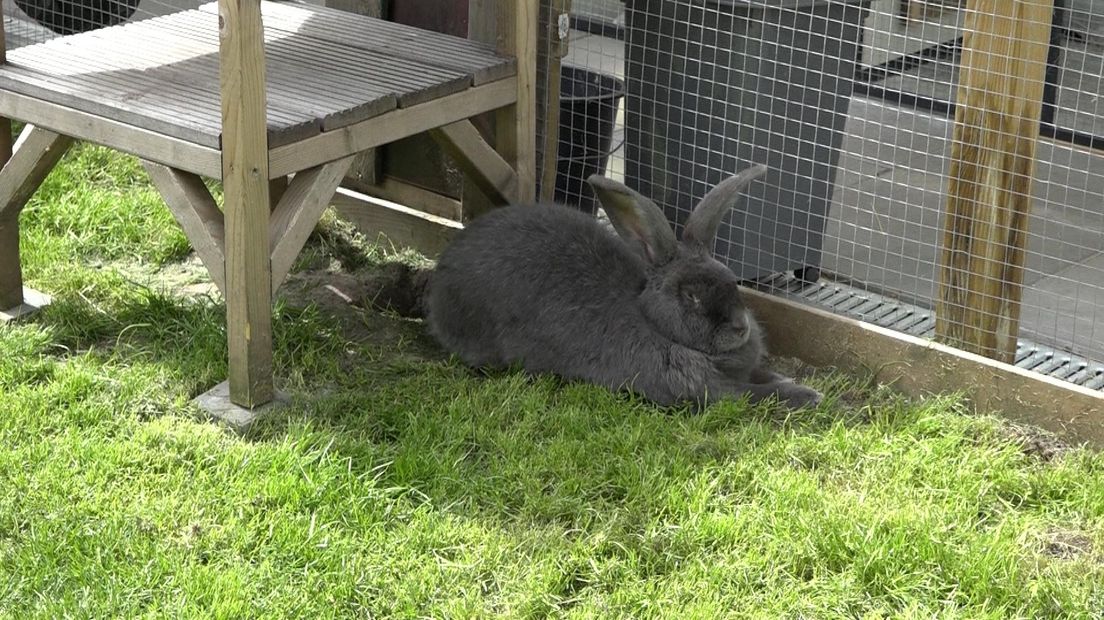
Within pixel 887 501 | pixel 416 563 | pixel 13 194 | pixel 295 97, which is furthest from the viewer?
pixel 13 194

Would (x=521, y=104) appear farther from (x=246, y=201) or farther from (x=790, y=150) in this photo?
(x=246, y=201)

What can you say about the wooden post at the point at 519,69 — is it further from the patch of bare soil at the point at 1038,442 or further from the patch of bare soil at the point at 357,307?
the patch of bare soil at the point at 1038,442

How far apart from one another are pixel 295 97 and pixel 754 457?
5.48 ft

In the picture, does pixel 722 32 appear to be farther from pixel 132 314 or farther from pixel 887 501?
pixel 132 314

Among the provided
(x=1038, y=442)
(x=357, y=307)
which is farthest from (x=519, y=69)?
(x=1038, y=442)

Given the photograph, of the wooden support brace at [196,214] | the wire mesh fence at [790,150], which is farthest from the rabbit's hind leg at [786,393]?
the wooden support brace at [196,214]

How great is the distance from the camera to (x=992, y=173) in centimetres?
383

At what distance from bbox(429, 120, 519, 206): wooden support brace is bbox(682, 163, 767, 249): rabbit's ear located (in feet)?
2.59

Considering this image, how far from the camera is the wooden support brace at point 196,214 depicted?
370 centimetres

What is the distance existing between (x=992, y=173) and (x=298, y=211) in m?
1.99

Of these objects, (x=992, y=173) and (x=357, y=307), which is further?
(x=357, y=307)

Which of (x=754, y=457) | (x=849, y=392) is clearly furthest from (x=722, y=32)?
(x=754, y=457)

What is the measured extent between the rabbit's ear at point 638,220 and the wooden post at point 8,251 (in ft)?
6.29

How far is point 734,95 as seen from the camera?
437 cm
